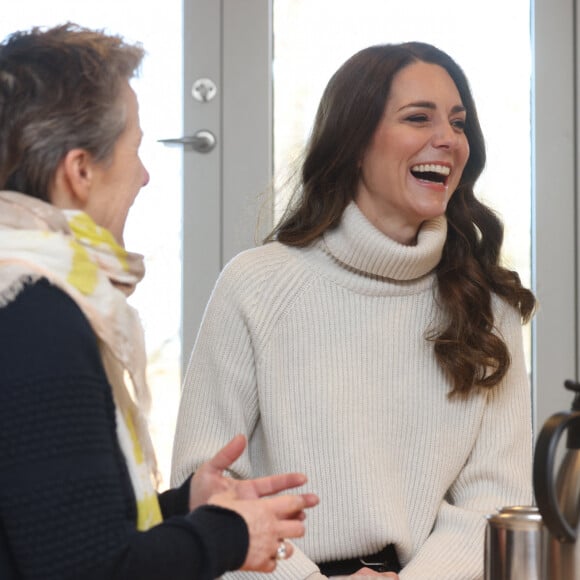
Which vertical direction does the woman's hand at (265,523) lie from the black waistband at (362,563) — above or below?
above

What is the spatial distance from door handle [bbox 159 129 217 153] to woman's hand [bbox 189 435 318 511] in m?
1.62

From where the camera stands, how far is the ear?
129 cm

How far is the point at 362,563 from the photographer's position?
6.49ft

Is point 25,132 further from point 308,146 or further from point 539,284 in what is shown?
point 539,284

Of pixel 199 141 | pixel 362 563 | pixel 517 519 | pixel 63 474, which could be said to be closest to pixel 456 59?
pixel 199 141

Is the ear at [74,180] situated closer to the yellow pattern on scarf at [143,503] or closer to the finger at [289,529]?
the yellow pattern on scarf at [143,503]

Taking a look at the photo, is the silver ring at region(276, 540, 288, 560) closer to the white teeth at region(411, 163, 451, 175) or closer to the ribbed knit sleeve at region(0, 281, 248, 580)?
the ribbed knit sleeve at region(0, 281, 248, 580)

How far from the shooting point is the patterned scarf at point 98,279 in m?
1.19

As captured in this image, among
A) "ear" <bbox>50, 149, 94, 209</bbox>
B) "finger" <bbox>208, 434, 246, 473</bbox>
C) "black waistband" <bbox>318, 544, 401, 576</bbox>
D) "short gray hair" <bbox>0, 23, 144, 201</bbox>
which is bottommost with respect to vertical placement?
"black waistband" <bbox>318, 544, 401, 576</bbox>

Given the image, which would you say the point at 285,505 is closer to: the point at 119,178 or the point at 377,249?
the point at 119,178

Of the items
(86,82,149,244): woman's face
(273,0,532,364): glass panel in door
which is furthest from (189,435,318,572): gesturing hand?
(273,0,532,364): glass panel in door

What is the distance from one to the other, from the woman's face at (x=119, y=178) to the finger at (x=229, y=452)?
299 millimetres

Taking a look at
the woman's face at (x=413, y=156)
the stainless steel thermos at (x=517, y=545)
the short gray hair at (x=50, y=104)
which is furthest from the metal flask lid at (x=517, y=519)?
the woman's face at (x=413, y=156)

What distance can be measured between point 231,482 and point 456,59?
1.83 metres
